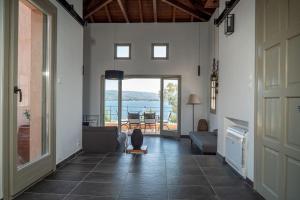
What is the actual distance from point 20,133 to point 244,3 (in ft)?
11.6

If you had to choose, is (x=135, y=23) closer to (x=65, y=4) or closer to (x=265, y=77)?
(x=65, y=4)

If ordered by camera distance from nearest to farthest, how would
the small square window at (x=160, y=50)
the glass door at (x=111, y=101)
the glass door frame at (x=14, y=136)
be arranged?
the glass door frame at (x=14, y=136), the small square window at (x=160, y=50), the glass door at (x=111, y=101)

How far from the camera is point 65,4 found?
4668mm

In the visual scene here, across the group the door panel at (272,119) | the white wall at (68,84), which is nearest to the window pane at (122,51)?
the white wall at (68,84)

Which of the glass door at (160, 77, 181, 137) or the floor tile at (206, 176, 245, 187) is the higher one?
the glass door at (160, 77, 181, 137)

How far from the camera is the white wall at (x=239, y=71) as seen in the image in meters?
3.61

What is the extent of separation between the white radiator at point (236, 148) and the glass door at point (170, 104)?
487 cm

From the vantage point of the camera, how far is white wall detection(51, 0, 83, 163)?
4473mm

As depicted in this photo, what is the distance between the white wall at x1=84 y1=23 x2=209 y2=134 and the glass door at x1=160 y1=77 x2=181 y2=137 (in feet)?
0.74

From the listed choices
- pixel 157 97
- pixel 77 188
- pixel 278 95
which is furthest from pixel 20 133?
pixel 157 97

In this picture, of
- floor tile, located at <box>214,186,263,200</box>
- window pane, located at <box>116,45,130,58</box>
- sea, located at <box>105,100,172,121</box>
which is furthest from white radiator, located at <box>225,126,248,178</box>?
window pane, located at <box>116,45,130,58</box>

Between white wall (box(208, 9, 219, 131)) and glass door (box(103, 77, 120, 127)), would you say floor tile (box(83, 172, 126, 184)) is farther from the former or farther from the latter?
glass door (box(103, 77, 120, 127))

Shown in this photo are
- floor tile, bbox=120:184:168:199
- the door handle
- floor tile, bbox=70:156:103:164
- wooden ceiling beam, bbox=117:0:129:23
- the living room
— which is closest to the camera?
the living room

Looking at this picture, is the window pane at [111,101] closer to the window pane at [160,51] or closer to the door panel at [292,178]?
the window pane at [160,51]
